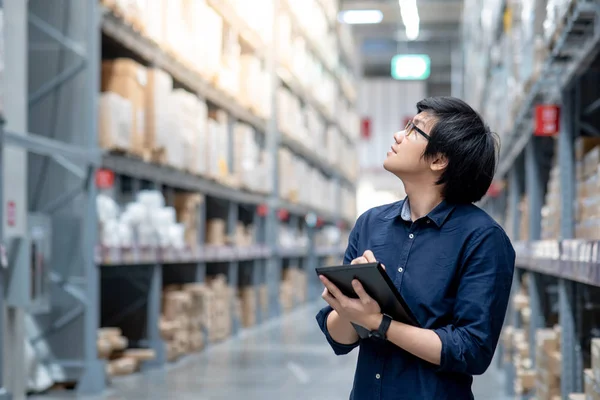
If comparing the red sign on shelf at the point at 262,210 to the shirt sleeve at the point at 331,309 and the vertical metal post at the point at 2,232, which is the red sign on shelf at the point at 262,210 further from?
the shirt sleeve at the point at 331,309

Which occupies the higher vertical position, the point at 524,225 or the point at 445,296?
the point at 524,225

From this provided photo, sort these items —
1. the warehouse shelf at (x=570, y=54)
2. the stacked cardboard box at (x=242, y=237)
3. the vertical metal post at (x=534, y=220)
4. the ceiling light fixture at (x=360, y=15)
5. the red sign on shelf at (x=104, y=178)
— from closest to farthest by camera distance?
1. the warehouse shelf at (x=570, y=54)
2. the vertical metal post at (x=534, y=220)
3. the red sign on shelf at (x=104, y=178)
4. the stacked cardboard box at (x=242, y=237)
5. the ceiling light fixture at (x=360, y=15)

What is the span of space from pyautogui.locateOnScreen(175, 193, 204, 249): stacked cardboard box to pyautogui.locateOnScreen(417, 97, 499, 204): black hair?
724 cm

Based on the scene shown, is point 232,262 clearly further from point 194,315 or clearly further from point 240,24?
point 240,24

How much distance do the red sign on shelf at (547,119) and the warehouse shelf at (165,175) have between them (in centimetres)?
343

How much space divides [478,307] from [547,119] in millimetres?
3299

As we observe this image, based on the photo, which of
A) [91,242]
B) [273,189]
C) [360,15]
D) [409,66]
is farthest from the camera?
[409,66]

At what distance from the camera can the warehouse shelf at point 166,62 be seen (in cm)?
705

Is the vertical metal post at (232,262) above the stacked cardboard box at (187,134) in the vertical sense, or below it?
below

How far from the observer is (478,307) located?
6.77ft

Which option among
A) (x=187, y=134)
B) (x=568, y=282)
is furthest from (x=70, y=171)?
(x=568, y=282)

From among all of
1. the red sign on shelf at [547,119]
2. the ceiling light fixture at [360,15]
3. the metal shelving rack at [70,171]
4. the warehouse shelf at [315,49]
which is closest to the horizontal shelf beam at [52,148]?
the metal shelving rack at [70,171]

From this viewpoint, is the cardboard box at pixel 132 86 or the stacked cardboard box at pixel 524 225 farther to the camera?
the cardboard box at pixel 132 86

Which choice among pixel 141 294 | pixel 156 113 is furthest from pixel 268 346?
pixel 156 113
